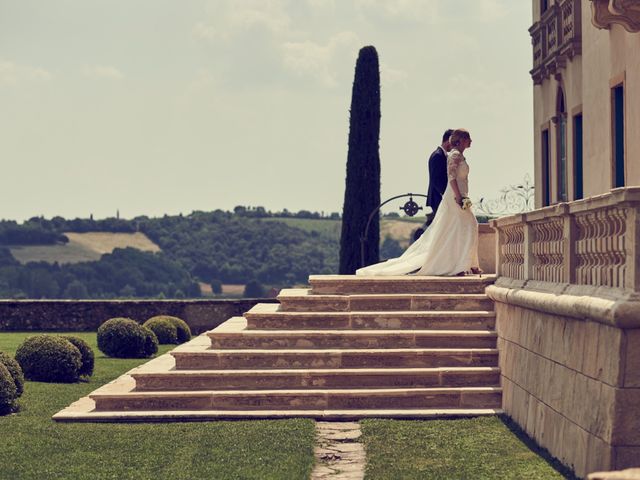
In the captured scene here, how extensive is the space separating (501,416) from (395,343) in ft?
6.56

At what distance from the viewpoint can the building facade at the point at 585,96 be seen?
18.1 metres

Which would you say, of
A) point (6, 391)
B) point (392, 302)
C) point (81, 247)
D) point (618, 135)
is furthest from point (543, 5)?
point (81, 247)

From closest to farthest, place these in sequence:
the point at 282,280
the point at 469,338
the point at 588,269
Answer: the point at 588,269
the point at 469,338
the point at 282,280

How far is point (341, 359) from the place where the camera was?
48.2 ft

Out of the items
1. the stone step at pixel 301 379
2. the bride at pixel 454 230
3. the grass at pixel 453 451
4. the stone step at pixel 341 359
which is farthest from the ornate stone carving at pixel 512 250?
the grass at pixel 453 451

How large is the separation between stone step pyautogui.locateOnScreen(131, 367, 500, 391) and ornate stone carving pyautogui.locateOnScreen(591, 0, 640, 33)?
531 cm

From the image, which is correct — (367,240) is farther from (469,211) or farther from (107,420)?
(107,420)

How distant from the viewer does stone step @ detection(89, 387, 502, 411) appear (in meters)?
14.0

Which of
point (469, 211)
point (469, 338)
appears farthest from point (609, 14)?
point (469, 338)

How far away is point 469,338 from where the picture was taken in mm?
15055

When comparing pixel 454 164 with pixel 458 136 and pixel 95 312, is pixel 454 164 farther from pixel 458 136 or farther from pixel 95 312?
pixel 95 312

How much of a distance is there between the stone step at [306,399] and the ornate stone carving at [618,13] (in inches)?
215

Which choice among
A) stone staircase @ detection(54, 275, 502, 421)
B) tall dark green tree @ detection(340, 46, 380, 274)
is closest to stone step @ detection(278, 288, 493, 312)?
stone staircase @ detection(54, 275, 502, 421)

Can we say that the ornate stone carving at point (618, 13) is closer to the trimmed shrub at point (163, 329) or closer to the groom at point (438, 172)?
the groom at point (438, 172)
